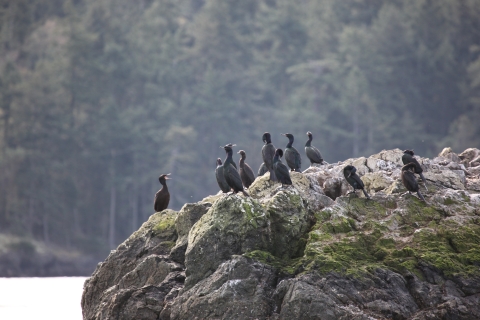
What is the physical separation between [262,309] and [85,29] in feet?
193

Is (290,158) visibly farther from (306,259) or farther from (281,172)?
(306,259)

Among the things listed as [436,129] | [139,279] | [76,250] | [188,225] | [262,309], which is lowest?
[262,309]

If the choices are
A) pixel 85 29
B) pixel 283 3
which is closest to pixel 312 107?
pixel 283 3

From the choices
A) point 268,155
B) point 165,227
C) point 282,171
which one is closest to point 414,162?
point 282,171

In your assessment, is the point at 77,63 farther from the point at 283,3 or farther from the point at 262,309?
the point at 262,309

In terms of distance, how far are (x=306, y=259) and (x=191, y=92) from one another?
6263 centimetres

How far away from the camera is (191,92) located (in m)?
79.9

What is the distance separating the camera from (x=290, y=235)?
1908 cm

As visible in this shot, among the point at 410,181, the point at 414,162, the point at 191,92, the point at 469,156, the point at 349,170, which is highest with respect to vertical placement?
the point at 191,92

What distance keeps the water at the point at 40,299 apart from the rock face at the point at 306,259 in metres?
11.5

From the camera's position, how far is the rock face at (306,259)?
57.3 feet

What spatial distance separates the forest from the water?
14721 mm

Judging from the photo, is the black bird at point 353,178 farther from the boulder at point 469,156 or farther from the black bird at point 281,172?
the boulder at point 469,156

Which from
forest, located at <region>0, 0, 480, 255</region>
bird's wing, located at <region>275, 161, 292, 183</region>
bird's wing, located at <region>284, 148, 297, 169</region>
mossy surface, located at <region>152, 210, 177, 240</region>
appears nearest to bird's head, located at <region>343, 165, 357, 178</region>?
bird's wing, located at <region>275, 161, 292, 183</region>
